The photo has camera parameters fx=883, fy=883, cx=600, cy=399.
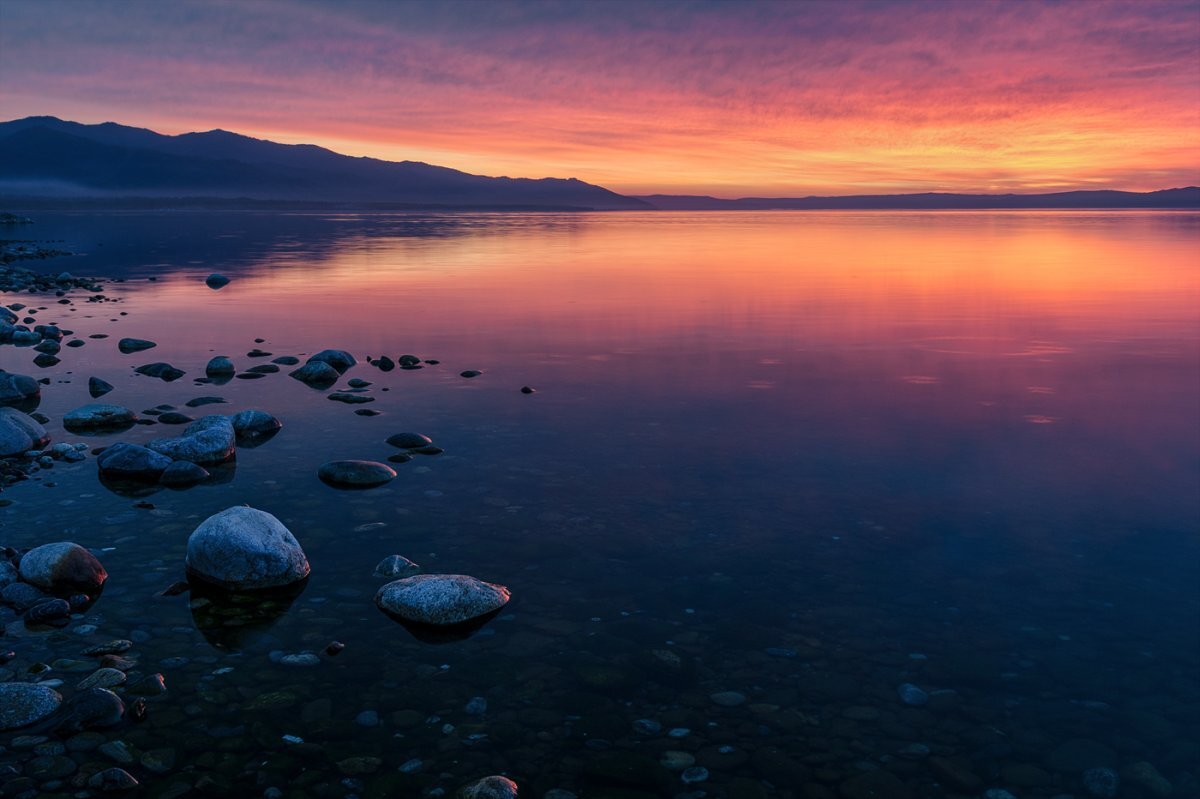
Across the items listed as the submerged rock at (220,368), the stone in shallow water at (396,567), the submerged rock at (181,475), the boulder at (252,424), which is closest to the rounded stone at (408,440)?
the boulder at (252,424)

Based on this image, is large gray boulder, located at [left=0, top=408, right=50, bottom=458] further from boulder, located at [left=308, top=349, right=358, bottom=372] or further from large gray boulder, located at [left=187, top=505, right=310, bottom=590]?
boulder, located at [left=308, top=349, right=358, bottom=372]

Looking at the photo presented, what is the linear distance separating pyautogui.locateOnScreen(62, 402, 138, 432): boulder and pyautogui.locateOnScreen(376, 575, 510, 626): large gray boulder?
871 centimetres

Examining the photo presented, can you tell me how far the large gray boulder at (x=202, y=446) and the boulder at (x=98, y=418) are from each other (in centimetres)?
214

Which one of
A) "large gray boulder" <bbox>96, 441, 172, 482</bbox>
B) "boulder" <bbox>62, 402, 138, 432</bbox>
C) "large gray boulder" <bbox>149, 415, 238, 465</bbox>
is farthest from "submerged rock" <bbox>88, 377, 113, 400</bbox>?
"large gray boulder" <bbox>96, 441, 172, 482</bbox>

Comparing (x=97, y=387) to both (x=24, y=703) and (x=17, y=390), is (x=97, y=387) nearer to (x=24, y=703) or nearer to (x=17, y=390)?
(x=17, y=390)

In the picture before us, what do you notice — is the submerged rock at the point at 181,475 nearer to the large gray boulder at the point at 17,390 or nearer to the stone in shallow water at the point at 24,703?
the stone in shallow water at the point at 24,703

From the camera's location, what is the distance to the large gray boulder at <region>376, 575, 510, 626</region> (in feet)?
27.8

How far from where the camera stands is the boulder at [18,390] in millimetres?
16656

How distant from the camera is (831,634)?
8.26 metres

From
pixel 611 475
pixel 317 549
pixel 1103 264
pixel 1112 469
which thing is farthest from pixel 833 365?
pixel 1103 264

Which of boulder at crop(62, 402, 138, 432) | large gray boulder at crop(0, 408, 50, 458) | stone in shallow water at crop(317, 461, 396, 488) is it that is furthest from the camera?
boulder at crop(62, 402, 138, 432)

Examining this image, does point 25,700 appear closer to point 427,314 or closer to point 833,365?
point 833,365

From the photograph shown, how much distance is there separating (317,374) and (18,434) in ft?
20.8

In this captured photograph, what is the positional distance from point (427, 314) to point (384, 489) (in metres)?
19.3
